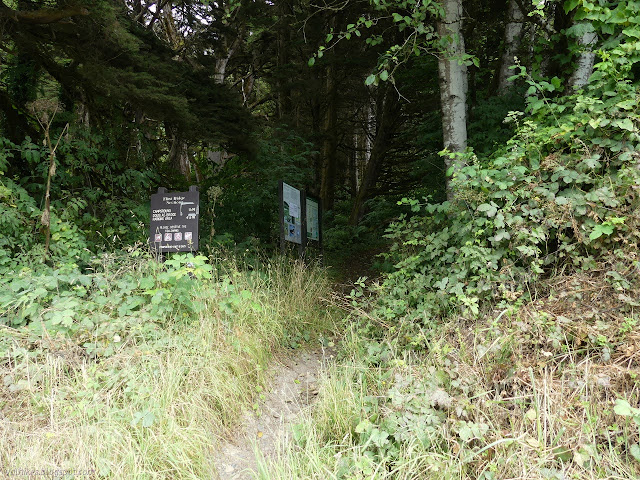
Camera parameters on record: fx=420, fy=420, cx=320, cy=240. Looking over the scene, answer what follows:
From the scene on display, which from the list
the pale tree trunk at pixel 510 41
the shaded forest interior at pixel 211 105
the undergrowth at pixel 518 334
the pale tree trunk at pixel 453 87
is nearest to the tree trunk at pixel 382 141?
the shaded forest interior at pixel 211 105

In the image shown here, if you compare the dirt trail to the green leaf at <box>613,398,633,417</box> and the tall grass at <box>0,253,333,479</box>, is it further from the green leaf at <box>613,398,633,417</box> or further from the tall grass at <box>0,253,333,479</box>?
the green leaf at <box>613,398,633,417</box>

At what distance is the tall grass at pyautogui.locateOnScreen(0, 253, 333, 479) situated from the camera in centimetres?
259

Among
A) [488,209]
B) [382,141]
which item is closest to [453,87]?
[488,209]

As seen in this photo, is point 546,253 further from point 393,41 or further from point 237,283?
point 393,41

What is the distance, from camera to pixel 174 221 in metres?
5.36

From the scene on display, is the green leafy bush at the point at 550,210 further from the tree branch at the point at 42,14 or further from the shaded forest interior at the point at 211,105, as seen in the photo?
the tree branch at the point at 42,14

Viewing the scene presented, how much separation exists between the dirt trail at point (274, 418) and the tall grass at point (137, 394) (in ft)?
0.40

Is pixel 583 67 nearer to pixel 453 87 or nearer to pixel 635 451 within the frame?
pixel 453 87

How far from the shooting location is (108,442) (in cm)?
261

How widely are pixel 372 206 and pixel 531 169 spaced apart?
7.51 meters

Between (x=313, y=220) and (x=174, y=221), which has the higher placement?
(x=313, y=220)

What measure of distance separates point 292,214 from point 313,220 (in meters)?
1.15

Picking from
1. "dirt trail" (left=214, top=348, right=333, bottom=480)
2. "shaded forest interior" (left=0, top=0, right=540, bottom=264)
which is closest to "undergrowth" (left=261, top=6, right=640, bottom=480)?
"dirt trail" (left=214, top=348, right=333, bottom=480)

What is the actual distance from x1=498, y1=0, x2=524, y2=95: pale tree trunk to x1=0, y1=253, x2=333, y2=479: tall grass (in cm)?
565
